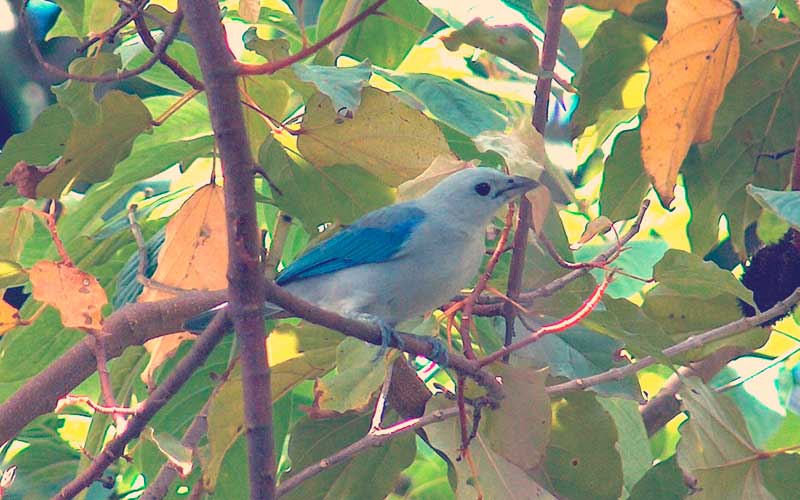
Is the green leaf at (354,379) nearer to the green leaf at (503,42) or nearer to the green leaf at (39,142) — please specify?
the green leaf at (503,42)

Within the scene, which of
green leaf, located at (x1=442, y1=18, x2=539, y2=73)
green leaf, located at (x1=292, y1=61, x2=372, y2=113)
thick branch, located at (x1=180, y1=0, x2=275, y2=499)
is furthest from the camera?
green leaf, located at (x1=442, y1=18, x2=539, y2=73)

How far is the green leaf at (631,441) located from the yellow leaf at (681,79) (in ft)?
2.64

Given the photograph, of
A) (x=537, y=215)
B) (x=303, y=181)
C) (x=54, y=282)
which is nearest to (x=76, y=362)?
(x=54, y=282)

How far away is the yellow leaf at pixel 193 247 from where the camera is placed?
2426 millimetres

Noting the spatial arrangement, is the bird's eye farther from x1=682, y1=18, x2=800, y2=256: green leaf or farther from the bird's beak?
x1=682, y1=18, x2=800, y2=256: green leaf

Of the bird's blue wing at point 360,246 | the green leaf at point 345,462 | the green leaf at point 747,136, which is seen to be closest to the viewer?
the green leaf at point 345,462

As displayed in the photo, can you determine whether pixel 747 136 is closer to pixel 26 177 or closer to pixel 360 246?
pixel 360 246

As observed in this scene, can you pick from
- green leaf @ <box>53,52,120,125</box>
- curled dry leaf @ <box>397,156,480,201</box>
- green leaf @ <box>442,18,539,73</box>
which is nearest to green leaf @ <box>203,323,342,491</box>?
curled dry leaf @ <box>397,156,480,201</box>

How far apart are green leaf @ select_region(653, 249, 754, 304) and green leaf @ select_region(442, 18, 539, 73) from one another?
0.51 meters

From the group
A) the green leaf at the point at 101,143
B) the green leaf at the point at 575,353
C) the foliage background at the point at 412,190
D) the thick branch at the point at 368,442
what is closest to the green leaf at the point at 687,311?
the foliage background at the point at 412,190

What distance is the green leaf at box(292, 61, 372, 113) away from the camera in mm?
1828

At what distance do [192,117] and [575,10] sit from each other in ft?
4.80

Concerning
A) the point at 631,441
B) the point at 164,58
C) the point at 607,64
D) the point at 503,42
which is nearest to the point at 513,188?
the point at 607,64

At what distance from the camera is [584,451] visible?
233 cm
